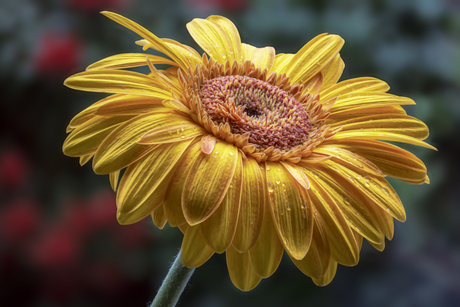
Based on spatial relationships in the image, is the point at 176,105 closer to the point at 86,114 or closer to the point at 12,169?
the point at 86,114

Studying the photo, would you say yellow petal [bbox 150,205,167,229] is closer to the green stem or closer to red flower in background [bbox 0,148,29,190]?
the green stem

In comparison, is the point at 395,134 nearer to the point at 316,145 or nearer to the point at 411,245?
the point at 316,145

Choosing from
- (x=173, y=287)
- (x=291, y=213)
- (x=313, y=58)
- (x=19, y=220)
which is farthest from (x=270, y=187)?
(x=19, y=220)

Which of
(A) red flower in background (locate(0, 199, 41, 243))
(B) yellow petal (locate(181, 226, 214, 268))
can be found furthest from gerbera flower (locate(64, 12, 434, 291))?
(A) red flower in background (locate(0, 199, 41, 243))

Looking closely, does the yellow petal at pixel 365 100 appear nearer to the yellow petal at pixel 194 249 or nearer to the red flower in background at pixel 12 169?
the yellow petal at pixel 194 249

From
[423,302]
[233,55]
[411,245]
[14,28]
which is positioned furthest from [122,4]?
[423,302]
